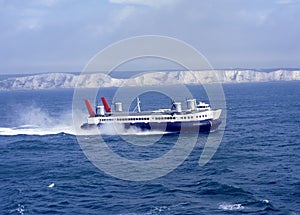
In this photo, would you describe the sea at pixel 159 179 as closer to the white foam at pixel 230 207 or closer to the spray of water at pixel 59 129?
the white foam at pixel 230 207

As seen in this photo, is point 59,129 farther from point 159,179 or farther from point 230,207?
point 230,207

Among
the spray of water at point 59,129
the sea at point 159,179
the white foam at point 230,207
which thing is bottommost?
the white foam at point 230,207

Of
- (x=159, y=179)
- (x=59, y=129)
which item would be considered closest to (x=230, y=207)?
(x=159, y=179)

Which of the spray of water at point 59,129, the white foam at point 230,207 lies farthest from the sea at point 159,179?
the spray of water at point 59,129

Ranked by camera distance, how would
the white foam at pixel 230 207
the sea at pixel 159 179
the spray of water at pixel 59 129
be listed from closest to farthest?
the white foam at pixel 230 207 → the sea at pixel 159 179 → the spray of water at pixel 59 129

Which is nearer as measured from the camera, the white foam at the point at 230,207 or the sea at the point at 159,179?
the white foam at the point at 230,207

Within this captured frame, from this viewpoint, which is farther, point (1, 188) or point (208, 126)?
point (208, 126)

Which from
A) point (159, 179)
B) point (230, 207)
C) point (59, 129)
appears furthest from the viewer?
point (59, 129)

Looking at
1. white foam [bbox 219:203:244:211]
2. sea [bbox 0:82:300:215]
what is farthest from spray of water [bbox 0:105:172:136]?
white foam [bbox 219:203:244:211]

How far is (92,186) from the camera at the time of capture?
55.6 metres

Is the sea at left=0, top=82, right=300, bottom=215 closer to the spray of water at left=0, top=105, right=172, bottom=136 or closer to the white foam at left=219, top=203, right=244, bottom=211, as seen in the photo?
the white foam at left=219, top=203, right=244, bottom=211

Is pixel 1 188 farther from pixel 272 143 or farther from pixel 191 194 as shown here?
pixel 272 143

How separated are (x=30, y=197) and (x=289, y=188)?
3055 centimetres

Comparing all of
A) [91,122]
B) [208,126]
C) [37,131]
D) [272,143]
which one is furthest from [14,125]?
[272,143]
